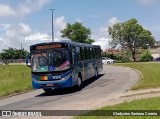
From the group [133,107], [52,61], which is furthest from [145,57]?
[133,107]

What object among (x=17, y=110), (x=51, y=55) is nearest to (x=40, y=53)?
(x=51, y=55)

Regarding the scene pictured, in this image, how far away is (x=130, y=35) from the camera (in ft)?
282

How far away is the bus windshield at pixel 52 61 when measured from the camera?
19812 mm

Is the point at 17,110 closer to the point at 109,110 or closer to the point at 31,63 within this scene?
the point at 109,110

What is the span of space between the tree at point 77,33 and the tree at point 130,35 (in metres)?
5.74

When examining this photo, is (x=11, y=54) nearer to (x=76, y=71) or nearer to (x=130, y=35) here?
(x=130, y=35)

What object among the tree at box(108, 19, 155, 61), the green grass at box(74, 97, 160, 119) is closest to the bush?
the tree at box(108, 19, 155, 61)

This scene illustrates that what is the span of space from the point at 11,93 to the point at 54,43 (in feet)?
14.0

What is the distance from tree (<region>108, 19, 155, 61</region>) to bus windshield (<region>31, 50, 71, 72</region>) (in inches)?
2628

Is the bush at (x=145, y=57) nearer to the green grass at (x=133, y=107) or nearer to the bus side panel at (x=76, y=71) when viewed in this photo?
the bus side panel at (x=76, y=71)

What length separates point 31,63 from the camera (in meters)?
20.4

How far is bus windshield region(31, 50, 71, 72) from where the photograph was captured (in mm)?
19812

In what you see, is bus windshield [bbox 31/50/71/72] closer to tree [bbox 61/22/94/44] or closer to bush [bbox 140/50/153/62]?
tree [bbox 61/22/94/44]

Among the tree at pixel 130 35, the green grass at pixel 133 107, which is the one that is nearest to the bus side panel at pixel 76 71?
the green grass at pixel 133 107
